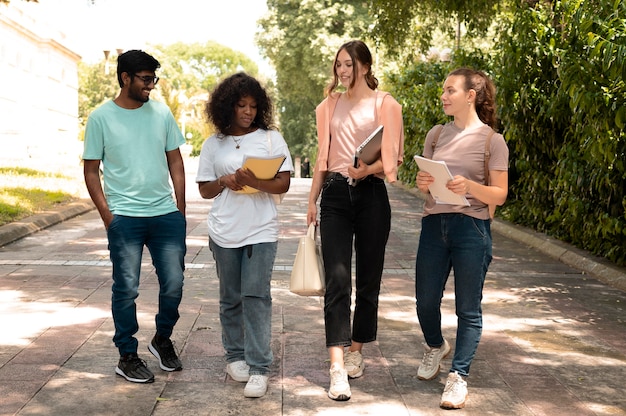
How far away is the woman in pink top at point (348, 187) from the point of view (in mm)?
5199

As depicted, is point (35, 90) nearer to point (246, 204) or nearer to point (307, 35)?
point (307, 35)

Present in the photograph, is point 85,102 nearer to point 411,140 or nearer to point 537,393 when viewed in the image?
point 411,140

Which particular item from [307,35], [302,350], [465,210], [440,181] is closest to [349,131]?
[440,181]

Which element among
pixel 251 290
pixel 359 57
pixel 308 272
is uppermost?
pixel 359 57

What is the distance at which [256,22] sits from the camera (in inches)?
1746

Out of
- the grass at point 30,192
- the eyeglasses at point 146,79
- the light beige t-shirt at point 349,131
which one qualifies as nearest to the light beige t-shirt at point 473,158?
the light beige t-shirt at point 349,131

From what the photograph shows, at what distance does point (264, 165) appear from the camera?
496 cm

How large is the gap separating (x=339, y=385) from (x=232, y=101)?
5.30 feet

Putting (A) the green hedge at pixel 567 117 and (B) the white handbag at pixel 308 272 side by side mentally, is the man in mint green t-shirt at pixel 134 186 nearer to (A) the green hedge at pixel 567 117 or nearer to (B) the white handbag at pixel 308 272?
(B) the white handbag at pixel 308 272

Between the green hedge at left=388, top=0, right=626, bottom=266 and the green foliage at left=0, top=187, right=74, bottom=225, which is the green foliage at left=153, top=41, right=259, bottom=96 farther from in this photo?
the green hedge at left=388, top=0, right=626, bottom=266

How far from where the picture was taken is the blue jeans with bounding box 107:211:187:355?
206 inches

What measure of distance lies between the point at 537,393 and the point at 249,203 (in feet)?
6.22

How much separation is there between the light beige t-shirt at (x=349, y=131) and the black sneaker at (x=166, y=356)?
1419 mm

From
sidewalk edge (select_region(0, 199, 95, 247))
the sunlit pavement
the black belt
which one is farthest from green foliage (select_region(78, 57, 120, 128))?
the black belt
